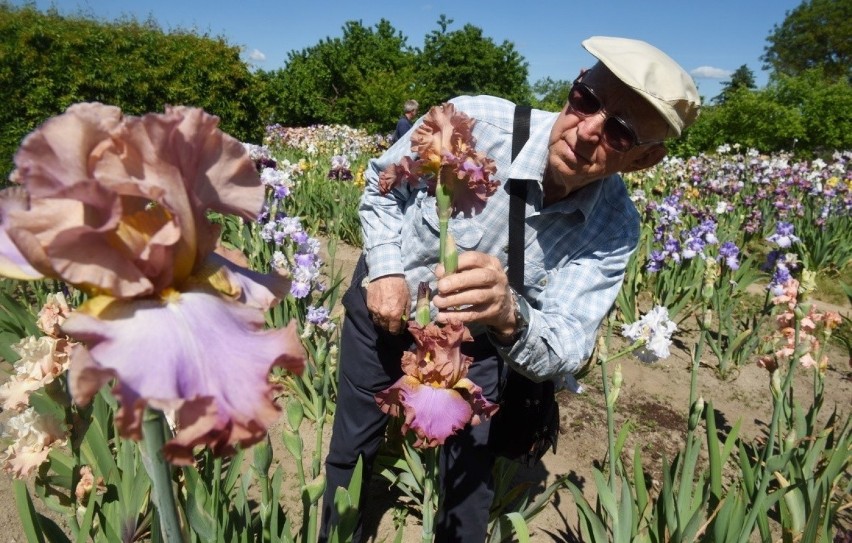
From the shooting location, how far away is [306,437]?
304 centimetres

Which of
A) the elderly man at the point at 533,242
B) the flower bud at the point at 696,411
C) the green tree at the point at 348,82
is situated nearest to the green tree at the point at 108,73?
the green tree at the point at 348,82

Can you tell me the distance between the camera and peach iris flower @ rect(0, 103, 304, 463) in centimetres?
46

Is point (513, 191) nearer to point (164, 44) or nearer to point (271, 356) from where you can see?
point (271, 356)

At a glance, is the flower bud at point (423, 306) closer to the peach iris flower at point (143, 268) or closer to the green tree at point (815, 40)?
the peach iris flower at point (143, 268)

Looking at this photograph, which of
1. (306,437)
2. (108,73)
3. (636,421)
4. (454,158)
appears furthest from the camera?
(108,73)

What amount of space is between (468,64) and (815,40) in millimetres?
26527

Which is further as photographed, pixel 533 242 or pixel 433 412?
pixel 533 242

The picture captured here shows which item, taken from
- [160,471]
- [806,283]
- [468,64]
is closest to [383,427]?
[160,471]

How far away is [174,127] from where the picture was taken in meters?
0.51

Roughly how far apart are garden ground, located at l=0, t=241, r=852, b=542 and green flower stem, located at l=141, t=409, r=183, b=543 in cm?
188

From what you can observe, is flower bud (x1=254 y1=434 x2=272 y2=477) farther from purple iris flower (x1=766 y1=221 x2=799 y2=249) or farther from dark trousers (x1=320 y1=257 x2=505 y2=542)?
purple iris flower (x1=766 y1=221 x2=799 y2=249)

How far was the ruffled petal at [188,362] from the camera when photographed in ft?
1.50

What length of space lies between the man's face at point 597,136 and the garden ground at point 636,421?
1160 mm

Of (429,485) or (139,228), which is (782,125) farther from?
(139,228)
